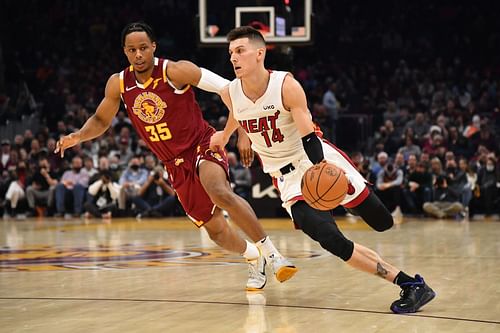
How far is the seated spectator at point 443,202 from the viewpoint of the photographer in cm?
1489

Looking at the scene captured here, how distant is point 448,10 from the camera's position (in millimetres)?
22828

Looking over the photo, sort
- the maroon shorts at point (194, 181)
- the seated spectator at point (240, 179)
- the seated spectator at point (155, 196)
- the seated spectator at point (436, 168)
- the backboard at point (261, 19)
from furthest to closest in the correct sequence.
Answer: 1. the seated spectator at point (155, 196)
2. the seated spectator at point (240, 179)
3. the seated spectator at point (436, 168)
4. the backboard at point (261, 19)
5. the maroon shorts at point (194, 181)

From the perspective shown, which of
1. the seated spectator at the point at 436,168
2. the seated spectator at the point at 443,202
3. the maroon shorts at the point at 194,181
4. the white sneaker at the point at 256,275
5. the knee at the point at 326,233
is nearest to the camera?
the knee at the point at 326,233

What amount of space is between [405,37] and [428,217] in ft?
28.1

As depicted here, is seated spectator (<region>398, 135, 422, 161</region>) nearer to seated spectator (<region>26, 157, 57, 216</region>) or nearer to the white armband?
seated spectator (<region>26, 157, 57, 216</region>)

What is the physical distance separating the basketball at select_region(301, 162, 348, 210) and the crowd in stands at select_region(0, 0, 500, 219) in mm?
9306

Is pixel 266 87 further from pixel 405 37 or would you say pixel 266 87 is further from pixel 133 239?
pixel 405 37

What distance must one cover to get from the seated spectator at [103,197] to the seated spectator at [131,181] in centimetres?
11

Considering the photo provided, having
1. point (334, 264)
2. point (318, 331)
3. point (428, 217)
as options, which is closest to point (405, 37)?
point (428, 217)

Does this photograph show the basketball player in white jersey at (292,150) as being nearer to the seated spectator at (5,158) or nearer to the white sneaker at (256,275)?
the white sneaker at (256,275)

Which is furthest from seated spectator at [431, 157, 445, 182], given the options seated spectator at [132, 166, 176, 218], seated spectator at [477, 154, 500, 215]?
seated spectator at [132, 166, 176, 218]

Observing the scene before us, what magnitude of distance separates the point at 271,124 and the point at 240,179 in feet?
33.8

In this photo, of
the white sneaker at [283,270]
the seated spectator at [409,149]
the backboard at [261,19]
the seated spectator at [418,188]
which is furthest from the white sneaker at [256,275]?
the seated spectator at [409,149]

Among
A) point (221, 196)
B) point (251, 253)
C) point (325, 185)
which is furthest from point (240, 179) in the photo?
point (325, 185)
